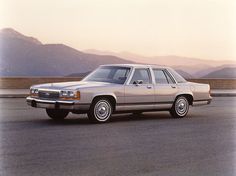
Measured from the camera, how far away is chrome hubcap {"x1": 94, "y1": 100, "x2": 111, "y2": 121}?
43.7 feet

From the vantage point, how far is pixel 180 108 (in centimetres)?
1529

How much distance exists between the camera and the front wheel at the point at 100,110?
13245 mm

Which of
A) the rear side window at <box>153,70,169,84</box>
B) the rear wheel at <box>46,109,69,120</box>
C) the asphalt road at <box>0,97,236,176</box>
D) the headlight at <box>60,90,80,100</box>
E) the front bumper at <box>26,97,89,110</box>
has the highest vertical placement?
the rear side window at <box>153,70,169,84</box>

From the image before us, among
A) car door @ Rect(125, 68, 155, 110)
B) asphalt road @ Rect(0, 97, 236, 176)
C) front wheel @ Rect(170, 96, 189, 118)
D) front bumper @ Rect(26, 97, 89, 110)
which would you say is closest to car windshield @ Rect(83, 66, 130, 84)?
car door @ Rect(125, 68, 155, 110)

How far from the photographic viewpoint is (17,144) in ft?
32.0

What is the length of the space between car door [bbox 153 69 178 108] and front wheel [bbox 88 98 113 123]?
5.26 feet

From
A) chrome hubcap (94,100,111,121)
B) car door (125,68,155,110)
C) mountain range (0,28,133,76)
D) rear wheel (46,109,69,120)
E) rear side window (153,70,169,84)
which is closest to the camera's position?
chrome hubcap (94,100,111,121)

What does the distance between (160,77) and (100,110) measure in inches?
91.4

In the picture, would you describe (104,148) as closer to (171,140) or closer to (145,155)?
(145,155)

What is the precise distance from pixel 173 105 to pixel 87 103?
2.95 meters

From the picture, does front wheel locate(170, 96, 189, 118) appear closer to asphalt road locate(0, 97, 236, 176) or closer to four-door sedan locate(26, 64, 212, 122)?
four-door sedan locate(26, 64, 212, 122)

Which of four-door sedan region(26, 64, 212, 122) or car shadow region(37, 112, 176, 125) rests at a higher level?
four-door sedan region(26, 64, 212, 122)

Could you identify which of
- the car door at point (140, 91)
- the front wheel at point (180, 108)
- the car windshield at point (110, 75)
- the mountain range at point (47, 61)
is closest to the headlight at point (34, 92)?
the car windshield at point (110, 75)

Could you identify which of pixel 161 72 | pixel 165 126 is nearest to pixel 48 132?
pixel 165 126
